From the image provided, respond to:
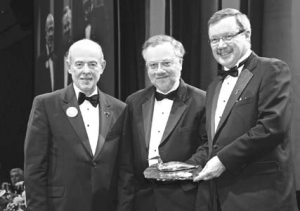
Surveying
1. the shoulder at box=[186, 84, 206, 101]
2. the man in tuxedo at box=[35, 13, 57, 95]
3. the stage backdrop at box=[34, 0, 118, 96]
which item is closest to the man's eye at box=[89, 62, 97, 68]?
the shoulder at box=[186, 84, 206, 101]

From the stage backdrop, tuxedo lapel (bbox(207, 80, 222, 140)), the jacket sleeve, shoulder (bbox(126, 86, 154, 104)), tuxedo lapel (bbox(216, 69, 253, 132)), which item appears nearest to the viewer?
the jacket sleeve

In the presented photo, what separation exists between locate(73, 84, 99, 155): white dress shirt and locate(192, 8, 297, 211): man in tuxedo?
67 cm

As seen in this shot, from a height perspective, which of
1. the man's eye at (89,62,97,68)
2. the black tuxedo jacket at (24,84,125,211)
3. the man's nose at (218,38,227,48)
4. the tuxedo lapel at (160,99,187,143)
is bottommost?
the black tuxedo jacket at (24,84,125,211)

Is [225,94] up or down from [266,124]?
up

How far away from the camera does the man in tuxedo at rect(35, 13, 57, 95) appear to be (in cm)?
644

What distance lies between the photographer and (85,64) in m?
3.12

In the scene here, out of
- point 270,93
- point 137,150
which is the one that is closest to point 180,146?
point 137,150

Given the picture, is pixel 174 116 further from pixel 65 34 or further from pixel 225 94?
pixel 65 34

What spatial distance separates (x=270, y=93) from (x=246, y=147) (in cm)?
27

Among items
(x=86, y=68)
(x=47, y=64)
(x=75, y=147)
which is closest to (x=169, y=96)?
(x=86, y=68)

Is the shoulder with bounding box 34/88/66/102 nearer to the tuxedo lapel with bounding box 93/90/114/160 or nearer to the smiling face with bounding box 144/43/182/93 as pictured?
the tuxedo lapel with bounding box 93/90/114/160

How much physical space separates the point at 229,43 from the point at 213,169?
626mm

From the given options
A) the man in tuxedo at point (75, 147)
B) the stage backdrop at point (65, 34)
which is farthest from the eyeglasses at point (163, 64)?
the stage backdrop at point (65, 34)

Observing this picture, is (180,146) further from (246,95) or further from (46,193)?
(46,193)
